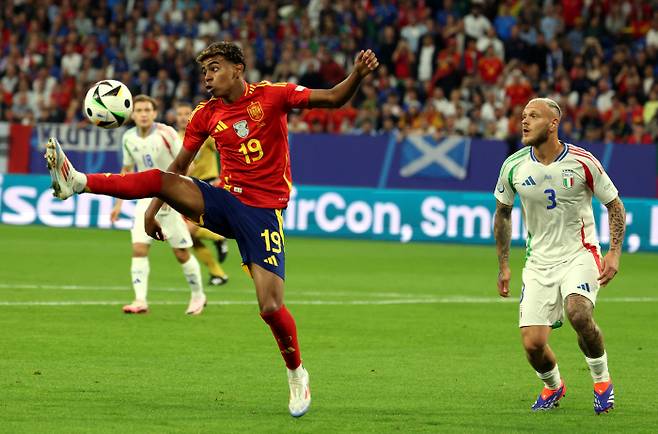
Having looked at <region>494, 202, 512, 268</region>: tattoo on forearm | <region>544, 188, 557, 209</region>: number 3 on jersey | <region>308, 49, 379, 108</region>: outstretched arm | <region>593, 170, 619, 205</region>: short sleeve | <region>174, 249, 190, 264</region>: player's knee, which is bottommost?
<region>174, 249, 190, 264</region>: player's knee

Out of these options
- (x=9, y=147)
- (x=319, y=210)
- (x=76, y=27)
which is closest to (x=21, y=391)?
A: (x=319, y=210)

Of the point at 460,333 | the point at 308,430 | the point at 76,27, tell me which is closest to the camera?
the point at 308,430

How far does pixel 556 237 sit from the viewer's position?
8.41m

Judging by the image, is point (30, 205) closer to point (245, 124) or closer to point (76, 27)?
point (76, 27)

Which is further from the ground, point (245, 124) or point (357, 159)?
point (245, 124)

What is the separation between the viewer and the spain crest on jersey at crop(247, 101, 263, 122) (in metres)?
8.39

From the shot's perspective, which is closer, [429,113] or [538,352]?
[538,352]

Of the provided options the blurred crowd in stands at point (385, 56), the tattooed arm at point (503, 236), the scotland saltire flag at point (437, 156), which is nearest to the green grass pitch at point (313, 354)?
the tattooed arm at point (503, 236)

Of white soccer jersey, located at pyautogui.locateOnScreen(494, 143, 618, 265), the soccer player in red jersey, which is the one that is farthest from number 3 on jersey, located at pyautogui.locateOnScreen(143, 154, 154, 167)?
white soccer jersey, located at pyautogui.locateOnScreen(494, 143, 618, 265)

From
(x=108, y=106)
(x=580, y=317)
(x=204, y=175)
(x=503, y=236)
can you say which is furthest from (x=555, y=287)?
(x=204, y=175)

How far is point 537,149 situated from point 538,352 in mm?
1283

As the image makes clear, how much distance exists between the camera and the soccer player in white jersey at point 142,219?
43.9 ft

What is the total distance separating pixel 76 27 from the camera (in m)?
31.9

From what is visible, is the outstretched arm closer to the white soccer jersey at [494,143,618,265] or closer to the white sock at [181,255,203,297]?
the white soccer jersey at [494,143,618,265]
